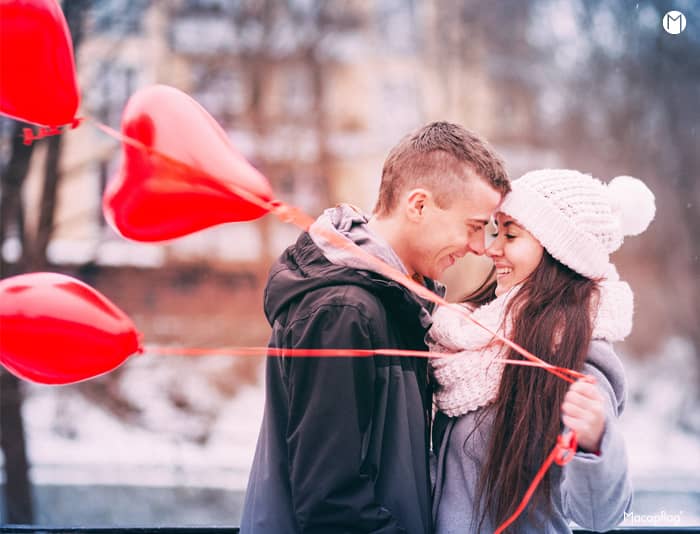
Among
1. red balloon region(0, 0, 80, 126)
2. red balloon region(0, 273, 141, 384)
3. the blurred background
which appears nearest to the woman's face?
red balloon region(0, 273, 141, 384)

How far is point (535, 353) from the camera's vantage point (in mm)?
1390

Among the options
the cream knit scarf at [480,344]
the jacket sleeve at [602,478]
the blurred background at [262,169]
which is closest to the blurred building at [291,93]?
the blurred background at [262,169]

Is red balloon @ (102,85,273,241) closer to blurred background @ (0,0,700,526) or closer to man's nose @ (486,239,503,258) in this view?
man's nose @ (486,239,503,258)

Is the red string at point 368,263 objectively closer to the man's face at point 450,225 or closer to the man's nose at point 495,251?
the man's face at point 450,225

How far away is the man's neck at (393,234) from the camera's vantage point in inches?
56.9

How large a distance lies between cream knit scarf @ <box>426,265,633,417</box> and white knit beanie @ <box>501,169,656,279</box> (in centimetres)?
8

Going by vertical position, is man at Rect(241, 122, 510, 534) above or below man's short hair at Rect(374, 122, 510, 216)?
below

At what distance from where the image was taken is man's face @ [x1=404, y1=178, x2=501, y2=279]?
1.43 metres

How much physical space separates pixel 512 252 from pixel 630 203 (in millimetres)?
296

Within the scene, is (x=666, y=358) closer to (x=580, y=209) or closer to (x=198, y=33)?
(x=580, y=209)

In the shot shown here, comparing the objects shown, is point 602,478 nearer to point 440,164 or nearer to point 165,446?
point 440,164

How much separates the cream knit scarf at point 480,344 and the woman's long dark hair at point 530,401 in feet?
0.08

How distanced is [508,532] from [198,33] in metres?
2.58

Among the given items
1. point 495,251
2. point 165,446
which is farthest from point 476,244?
point 165,446
